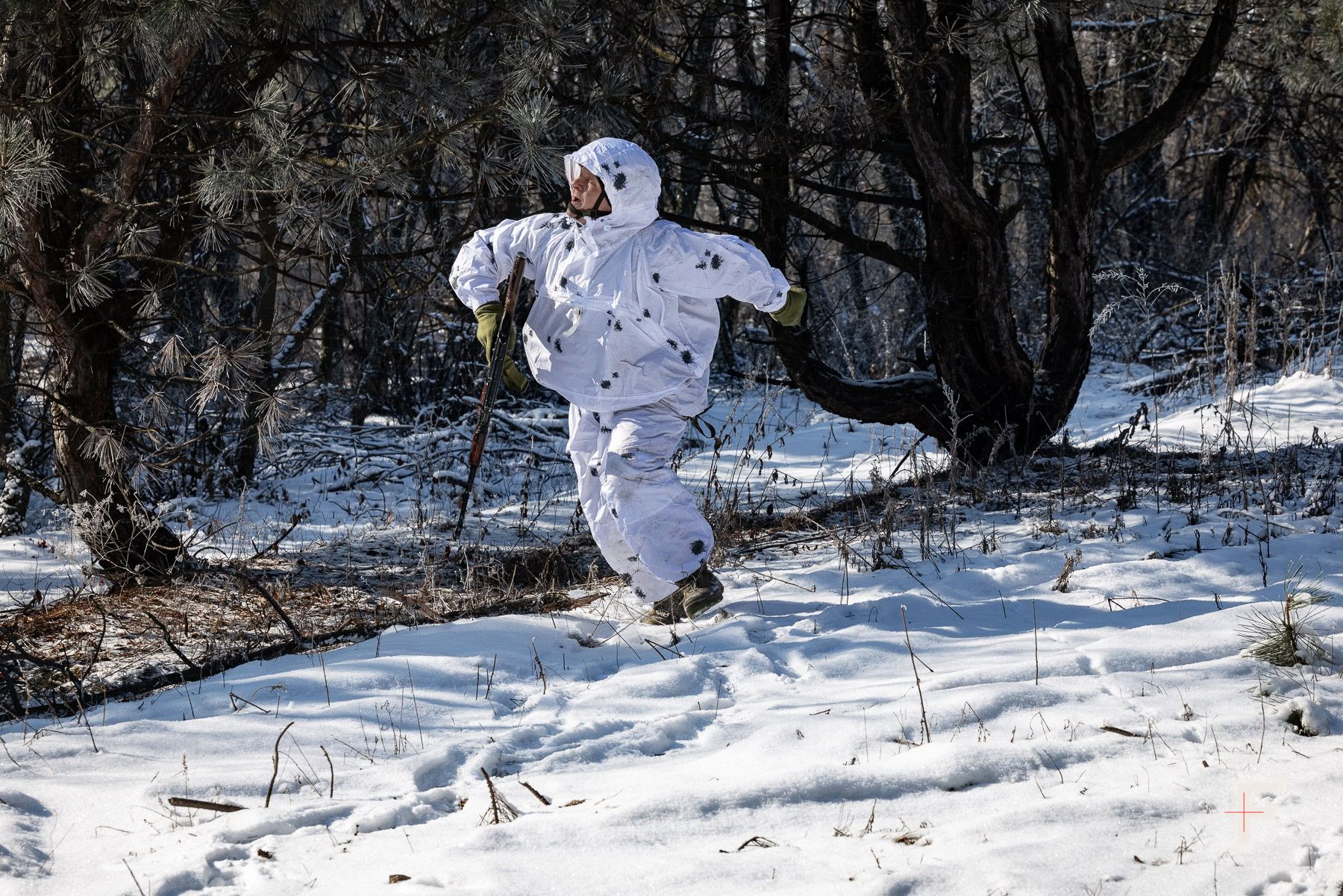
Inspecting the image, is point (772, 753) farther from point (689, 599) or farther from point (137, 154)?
point (137, 154)

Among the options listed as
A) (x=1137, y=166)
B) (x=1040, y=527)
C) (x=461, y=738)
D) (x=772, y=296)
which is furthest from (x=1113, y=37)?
(x=461, y=738)

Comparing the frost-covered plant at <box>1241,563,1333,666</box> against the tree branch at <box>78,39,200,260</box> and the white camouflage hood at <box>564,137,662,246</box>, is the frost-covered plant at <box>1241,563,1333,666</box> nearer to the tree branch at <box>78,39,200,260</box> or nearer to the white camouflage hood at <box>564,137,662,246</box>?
the white camouflage hood at <box>564,137,662,246</box>

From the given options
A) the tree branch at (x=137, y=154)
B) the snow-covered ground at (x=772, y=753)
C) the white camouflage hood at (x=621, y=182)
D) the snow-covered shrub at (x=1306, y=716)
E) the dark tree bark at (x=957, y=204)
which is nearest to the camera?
the snow-covered ground at (x=772, y=753)

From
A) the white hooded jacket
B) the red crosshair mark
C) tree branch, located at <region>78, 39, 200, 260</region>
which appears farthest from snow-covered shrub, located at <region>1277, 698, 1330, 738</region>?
tree branch, located at <region>78, 39, 200, 260</region>

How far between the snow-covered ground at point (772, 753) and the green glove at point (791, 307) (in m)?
1.00

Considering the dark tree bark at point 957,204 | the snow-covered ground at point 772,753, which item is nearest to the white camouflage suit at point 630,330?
the snow-covered ground at point 772,753

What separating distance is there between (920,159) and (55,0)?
3.80 metres

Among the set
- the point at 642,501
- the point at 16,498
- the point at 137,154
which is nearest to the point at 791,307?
the point at 642,501

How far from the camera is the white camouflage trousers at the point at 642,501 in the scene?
3.91m

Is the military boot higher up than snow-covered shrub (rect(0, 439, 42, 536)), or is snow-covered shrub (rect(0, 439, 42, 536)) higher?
snow-covered shrub (rect(0, 439, 42, 536))

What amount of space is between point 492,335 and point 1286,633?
2.79 m

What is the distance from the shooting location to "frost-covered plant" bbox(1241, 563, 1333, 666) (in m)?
2.94

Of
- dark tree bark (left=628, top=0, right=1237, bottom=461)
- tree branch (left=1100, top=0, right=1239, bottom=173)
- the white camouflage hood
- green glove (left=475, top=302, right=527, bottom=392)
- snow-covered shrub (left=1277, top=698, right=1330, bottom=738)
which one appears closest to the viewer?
snow-covered shrub (left=1277, top=698, right=1330, bottom=738)

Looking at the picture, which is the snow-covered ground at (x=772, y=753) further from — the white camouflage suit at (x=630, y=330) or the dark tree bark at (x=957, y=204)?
the dark tree bark at (x=957, y=204)
